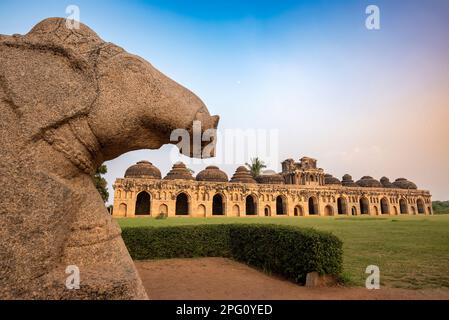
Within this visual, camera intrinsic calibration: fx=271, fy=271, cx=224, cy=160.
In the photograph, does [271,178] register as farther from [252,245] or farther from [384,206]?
[252,245]

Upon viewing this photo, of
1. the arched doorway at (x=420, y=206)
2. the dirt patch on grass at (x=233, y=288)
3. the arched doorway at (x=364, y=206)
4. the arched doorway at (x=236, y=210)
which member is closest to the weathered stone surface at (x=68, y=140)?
the dirt patch on grass at (x=233, y=288)

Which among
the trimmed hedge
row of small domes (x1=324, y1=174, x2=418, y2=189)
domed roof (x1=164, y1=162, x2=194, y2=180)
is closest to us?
the trimmed hedge

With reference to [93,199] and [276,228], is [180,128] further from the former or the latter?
[276,228]

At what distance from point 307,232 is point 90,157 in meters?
5.56

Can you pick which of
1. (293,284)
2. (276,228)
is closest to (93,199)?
(293,284)

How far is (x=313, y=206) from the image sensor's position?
38031mm

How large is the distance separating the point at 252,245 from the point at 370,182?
43.4 m

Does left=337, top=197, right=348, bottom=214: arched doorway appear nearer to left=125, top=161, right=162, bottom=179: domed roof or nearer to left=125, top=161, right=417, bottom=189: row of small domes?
left=125, top=161, right=417, bottom=189: row of small domes

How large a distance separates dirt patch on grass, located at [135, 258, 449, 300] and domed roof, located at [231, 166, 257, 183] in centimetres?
2718

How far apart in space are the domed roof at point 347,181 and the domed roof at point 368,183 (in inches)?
A: 49.5

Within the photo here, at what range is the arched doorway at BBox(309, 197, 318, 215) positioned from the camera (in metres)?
37.2

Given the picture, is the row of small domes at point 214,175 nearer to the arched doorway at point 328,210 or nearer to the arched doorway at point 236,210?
the arched doorway at point 236,210

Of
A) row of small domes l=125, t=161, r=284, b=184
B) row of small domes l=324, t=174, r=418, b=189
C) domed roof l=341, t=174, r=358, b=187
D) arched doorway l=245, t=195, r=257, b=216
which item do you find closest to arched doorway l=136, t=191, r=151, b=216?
row of small domes l=125, t=161, r=284, b=184
